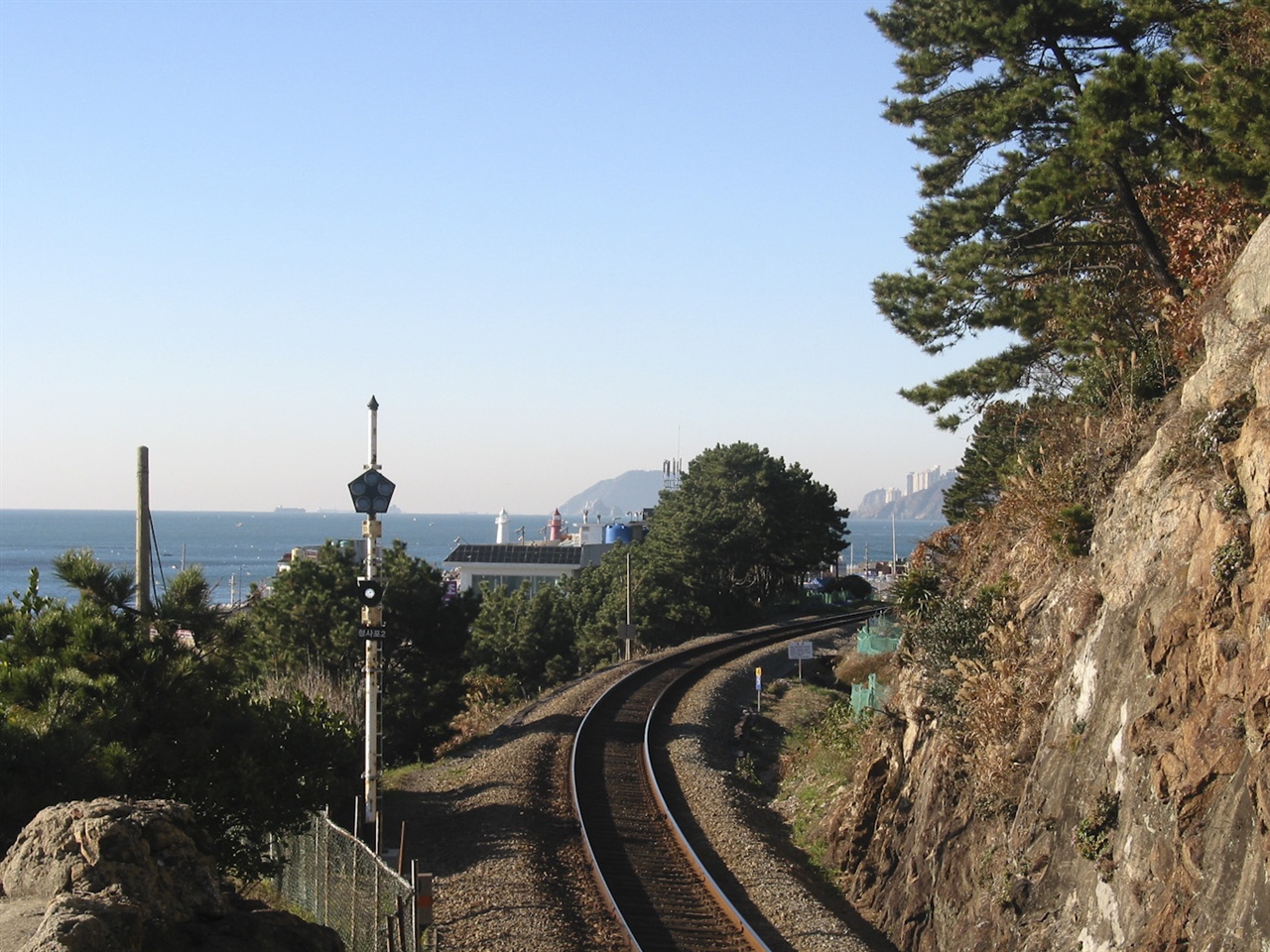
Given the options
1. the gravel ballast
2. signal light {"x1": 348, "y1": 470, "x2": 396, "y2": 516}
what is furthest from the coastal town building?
signal light {"x1": 348, "y1": 470, "x2": 396, "y2": 516}

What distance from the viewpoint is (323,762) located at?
44.4ft

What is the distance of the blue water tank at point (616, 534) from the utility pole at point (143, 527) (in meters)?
85.9

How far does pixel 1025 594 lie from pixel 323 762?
8745 mm

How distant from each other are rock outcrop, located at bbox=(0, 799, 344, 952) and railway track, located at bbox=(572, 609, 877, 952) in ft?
17.8

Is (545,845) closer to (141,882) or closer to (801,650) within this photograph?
(141,882)

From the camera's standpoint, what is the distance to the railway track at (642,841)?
13586mm

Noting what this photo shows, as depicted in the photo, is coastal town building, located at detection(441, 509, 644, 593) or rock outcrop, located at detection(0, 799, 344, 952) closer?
rock outcrop, located at detection(0, 799, 344, 952)

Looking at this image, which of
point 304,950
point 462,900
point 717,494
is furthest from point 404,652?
point 717,494

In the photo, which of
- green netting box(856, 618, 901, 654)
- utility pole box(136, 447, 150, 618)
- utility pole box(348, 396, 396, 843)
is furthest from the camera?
green netting box(856, 618, 901, 654)

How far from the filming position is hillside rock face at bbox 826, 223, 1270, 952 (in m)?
9.05

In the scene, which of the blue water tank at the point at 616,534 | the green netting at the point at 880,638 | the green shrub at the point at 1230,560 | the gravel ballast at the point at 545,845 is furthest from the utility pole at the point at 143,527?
the blue water tank at the point at 616,534

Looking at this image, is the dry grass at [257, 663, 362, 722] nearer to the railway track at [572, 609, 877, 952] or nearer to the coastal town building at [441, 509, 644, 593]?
the railway track at [572, 609, 877, 952]

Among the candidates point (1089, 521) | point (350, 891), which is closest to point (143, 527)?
point (350, 891)

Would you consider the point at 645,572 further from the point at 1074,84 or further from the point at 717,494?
the point at 1074,84
